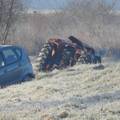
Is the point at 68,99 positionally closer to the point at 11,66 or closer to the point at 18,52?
the point at 11,66

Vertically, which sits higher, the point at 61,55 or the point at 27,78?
the point at 27,78

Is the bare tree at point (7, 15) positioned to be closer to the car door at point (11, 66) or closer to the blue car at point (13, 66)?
the blue car at point (13, 66)

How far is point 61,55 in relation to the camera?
19828 millimetres

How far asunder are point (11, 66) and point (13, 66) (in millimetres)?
93

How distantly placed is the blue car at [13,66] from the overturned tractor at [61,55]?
3386 millimetres

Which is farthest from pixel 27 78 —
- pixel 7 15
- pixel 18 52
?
pixel 7 15

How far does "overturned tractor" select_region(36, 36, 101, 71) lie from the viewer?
19.7 meters

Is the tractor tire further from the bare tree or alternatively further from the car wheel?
the bare tree

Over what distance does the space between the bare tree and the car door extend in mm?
10770

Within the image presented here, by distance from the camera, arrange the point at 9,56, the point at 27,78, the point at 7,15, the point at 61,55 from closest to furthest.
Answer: the point at 9,56 < the point at 27,78 < the point at 61,55 < the point at 7,15

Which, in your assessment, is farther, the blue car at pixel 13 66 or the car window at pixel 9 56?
the car window at pixel 9 56

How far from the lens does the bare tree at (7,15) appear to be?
26297 millimetres

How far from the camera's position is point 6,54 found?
15.5 metres

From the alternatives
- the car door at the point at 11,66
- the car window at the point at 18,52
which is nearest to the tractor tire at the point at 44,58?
the car window at the point at 18,52
